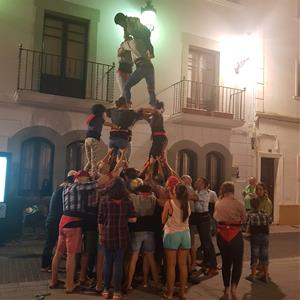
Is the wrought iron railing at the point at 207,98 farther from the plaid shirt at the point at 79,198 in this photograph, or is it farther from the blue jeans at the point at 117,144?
the plaid shirt at the point at 79,198

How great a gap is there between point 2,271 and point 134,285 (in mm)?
2329

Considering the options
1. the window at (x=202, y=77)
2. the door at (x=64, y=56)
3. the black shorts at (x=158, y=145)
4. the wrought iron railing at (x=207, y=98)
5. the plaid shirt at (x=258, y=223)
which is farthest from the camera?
the window at (x=202, y=77)

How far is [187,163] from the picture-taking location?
1222 cm

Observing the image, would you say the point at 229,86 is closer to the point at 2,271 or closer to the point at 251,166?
the point at 251,166

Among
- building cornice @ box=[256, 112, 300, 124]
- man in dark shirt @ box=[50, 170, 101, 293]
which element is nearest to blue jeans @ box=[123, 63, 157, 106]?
man in dark shirt @ box=[50, 170, 101, 293]

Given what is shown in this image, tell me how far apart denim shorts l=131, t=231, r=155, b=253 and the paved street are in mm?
636

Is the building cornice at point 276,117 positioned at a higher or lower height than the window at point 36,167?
higher

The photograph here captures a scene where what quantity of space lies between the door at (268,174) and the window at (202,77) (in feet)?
9.01

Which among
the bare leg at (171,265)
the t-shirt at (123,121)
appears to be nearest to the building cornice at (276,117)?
the t-shirt at (123,121)

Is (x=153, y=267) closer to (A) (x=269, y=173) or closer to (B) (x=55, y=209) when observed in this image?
(B) (x=55, y=209)

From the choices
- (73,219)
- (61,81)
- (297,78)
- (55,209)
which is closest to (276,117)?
(297,78)

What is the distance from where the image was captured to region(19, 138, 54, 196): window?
33.4 ft

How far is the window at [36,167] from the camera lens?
33.4 ft

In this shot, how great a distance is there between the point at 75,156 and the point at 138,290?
5.78 meters
